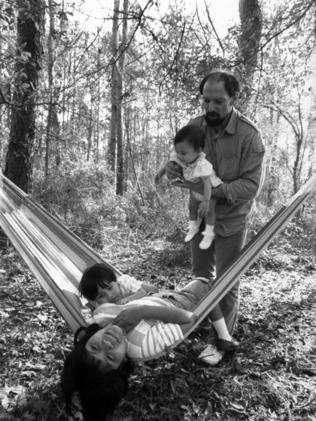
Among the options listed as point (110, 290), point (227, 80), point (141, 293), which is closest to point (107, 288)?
point (110, 290)

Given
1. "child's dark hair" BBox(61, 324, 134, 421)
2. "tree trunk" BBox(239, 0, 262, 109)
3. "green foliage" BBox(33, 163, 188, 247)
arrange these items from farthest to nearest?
"green foliage" BBox(33, 163, 188, 247) < "tree trunk" BBox(239, 0, 262, 109) < "child's dark hair" BBox(61, 324, 134, 421)

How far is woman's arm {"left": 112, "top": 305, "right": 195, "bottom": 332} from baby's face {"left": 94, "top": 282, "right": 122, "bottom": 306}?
23 centimetres

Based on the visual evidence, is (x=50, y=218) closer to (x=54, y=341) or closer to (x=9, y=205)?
(x=9, y=205)

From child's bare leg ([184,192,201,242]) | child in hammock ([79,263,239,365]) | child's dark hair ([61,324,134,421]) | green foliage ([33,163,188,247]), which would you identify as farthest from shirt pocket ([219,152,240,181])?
green foliage ([33,163,188,247])

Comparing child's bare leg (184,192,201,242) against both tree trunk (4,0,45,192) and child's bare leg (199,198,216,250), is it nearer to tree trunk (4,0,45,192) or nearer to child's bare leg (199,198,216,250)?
child's bare leg (199,198,216,250)

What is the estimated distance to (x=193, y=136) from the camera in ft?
6.01

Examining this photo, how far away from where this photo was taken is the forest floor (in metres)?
1.62

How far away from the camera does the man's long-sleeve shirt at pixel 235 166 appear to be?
1771 millimetres

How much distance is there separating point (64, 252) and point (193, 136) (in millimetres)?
1059

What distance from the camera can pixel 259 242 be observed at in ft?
5.87

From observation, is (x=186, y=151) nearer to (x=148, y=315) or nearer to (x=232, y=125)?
(x=232, y=125)

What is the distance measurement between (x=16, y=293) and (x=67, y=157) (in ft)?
12.8

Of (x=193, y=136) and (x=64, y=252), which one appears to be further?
(x=64, y=252)

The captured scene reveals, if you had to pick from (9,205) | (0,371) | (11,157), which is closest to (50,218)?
(9,205)
